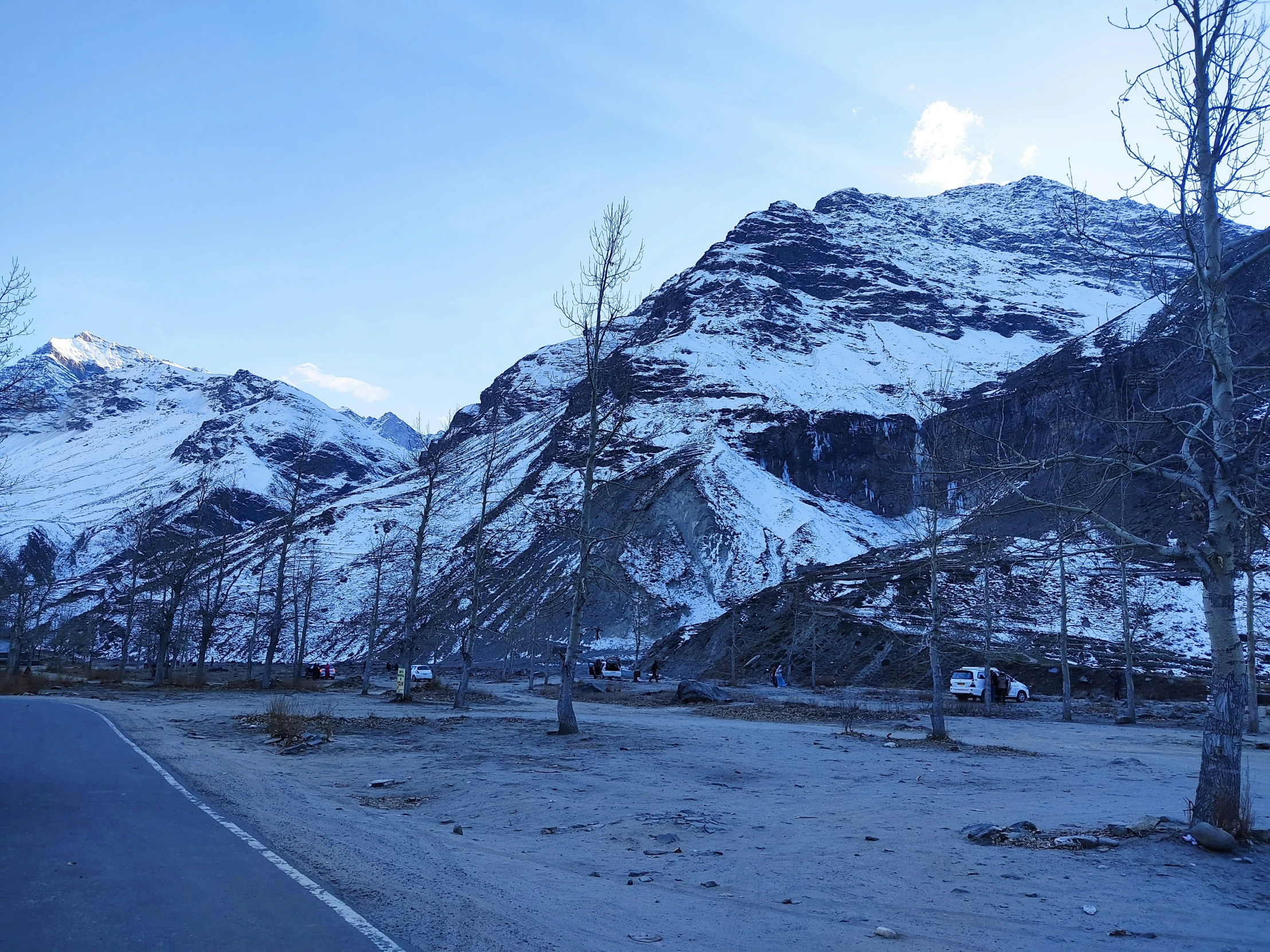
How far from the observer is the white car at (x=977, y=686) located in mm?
35594

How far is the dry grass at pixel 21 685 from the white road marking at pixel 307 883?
106 feet

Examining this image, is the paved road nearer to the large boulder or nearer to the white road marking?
the white road marking

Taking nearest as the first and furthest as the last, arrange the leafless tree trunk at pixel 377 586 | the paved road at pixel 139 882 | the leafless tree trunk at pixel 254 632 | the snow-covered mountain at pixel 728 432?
the paved road at pixel 139 882, the leafless tree trunk at pixel 377 586, the leafless tree trunk at pixel 254 632, the snow-covered mountain at pixel 728 432

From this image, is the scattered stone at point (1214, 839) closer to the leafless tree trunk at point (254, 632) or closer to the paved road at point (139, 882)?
the paved road at point (139, 882)

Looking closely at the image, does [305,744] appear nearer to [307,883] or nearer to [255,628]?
[307,883]

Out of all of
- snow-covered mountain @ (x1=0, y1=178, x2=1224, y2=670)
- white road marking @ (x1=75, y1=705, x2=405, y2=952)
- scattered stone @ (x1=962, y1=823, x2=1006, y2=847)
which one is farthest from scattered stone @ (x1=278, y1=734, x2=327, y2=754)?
scattered stone @ (x1=962, y1=823, x2=1006, y2=847)

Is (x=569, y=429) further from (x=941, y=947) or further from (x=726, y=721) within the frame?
(x=941, y=947)

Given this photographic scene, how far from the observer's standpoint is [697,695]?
32.4m

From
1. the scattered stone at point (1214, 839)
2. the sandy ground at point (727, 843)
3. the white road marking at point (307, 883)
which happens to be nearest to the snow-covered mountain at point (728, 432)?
the scattered stone at point (1214, 839)

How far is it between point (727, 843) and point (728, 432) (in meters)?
93.5

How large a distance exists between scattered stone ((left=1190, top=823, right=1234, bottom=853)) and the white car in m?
30.3

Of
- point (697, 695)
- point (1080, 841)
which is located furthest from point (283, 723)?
point (697, 695)

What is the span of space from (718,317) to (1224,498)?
134 m

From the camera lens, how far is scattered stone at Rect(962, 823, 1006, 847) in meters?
7.77
